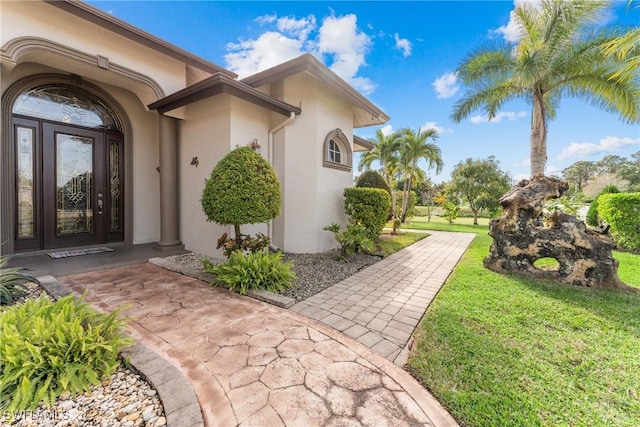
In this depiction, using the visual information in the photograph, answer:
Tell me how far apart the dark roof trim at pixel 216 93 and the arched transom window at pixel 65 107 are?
134 cm

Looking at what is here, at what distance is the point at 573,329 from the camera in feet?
10.6

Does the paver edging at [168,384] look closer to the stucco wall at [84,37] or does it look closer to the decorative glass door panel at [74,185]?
the decorative glass door panel at [74,185]

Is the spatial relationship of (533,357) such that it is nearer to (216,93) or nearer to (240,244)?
(240,244)

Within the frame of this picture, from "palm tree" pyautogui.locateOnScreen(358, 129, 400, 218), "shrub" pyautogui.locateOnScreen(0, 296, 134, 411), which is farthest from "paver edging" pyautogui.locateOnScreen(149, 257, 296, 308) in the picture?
"palm tree" pyautogui.locateOnScreen(358, 129, 400, 218)

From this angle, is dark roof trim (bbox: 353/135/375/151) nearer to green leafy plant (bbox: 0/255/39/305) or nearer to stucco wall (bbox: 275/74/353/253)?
stucco wall (bbox: 275/74/353/253)

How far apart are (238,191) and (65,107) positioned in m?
5.12

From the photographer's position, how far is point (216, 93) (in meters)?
5.40

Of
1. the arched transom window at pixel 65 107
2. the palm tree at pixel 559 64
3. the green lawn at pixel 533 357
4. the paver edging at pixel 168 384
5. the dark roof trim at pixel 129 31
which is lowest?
the green lawn at pixel 533 357

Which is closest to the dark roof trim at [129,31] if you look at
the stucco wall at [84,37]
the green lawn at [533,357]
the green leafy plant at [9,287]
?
the stucco wall at [84,37]

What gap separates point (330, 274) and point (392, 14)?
747 centimetres

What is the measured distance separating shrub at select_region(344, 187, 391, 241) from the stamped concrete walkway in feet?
14.1

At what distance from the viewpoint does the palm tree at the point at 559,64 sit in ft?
25.6

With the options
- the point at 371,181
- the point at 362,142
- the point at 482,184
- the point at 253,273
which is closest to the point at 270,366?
the point at 253,273

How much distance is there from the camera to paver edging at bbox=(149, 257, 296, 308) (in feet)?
12.8
